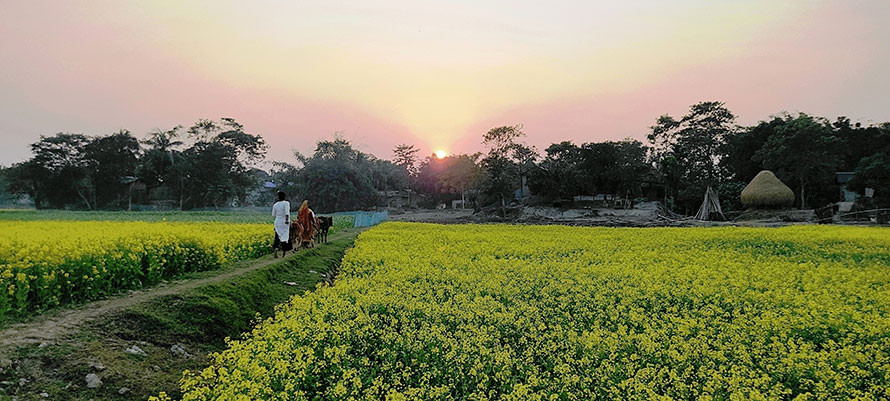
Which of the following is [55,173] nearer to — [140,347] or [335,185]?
[335,185]

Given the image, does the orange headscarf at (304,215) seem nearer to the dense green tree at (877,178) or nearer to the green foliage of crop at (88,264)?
the green foliage of crop at (88,264)

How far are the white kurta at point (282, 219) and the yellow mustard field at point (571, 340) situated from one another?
16.4 ft

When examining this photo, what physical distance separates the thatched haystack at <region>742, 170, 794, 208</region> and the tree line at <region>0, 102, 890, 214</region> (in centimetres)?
309

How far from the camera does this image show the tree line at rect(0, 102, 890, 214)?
4031cm

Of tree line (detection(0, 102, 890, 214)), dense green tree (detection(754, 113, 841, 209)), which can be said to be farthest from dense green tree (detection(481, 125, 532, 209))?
dense green tree (detection(754, 113, 841, 209))

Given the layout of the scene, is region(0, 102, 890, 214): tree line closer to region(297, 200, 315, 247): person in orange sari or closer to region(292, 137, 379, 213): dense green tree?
region(292, 137, 379, 213): dense green tree

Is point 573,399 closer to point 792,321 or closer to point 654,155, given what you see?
point 792,321

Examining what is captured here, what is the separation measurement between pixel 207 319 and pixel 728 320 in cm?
700

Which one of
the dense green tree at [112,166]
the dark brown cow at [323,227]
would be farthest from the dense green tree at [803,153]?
the dense green tree at [112,166]

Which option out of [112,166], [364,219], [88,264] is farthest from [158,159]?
[88,264]

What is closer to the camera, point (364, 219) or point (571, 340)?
point (571, 340)

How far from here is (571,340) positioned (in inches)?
192

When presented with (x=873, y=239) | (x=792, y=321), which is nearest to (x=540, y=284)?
(x=792, y=321)

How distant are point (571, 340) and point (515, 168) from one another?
42.5 metres
